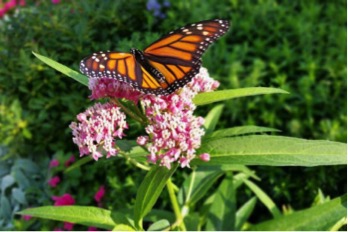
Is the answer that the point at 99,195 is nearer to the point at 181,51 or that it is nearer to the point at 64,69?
the point at 64,69

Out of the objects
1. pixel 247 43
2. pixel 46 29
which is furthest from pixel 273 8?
pixel 46 29

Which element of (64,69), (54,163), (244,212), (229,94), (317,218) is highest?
(64,69)

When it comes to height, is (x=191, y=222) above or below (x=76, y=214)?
below

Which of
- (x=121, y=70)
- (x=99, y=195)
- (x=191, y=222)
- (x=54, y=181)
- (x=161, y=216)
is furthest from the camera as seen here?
(x=54, y=181)

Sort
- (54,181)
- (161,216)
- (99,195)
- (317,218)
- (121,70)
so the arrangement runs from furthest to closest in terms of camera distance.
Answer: (54,181), (99,195), (161,216), (317,218), (121,70)

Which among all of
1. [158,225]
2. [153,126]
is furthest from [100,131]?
[158,225]

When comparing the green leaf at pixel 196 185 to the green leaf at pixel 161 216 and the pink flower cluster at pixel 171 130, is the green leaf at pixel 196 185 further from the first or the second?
the pink flower cluster at pixel 171 130

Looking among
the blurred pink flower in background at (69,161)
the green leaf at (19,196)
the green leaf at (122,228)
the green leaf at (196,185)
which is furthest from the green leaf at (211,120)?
the green leaf at (19,196)
